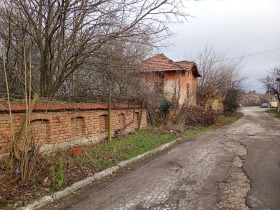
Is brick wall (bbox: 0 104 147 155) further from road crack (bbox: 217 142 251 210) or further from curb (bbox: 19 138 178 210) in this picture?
road crack (bbox: 217 142 251 210)

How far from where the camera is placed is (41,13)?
27.1ft

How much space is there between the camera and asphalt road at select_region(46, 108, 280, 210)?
4.82 meters

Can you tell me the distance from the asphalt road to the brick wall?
187cm

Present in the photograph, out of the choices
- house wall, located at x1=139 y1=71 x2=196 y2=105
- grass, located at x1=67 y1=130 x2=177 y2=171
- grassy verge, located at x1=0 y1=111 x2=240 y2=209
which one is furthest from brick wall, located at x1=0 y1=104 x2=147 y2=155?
house wall, located at x1=139 y1=71 x2=196 y2=105

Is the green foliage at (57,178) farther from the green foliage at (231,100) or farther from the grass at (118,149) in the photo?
the green foliage at (231,100)

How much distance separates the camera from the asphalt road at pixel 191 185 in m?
4.82

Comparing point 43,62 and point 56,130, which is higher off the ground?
point 43,62

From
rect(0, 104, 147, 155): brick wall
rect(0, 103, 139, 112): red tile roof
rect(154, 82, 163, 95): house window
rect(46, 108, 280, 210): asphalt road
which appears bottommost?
rect(46, 108, 280, 210): asphalt road

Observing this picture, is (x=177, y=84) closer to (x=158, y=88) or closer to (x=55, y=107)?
(x=158, y=88)

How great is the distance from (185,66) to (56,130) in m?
20.1

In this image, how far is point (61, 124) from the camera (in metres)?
7.98

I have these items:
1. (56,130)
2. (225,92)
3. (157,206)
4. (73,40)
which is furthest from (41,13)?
(225,92)

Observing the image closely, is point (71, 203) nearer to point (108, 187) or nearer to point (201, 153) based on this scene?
point (108, 187)

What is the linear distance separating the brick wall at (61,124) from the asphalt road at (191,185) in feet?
6.15
